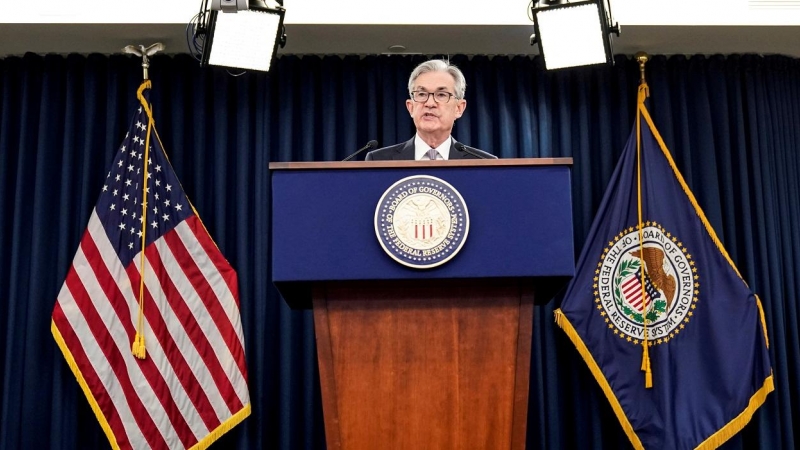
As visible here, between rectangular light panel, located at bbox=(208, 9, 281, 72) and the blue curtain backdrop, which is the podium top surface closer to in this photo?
rectangular light panel, located at bbox=(208, 9, 281, 72)

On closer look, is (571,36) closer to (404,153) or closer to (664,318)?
(404,153)

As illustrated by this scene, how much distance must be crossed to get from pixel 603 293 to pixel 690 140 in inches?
40.4

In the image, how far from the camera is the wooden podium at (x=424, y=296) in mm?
2270

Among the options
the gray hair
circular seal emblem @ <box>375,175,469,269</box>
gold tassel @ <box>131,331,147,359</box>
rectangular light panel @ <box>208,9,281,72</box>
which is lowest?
gold tassel @ <box>131,331,147,359</box>

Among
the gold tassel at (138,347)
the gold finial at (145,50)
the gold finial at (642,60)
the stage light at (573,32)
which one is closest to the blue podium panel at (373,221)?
the stage light at (573,32)

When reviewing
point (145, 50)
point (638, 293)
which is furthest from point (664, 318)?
point (145, 50)

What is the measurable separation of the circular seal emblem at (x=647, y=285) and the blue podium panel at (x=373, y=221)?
8.42 ft

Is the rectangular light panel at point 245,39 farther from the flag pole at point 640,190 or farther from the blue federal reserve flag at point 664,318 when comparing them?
the flag pole at point 640,190

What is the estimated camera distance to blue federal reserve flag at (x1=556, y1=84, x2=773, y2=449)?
4637mm

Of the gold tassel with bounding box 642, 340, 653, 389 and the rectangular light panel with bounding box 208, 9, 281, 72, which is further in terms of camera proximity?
the gold tassel with bounding box 642, 340, 653, 389

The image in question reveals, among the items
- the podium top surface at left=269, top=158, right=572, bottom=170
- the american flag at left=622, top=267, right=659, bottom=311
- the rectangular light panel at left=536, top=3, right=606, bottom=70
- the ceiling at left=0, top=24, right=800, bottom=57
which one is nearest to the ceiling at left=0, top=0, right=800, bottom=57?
the ceiling at left=0, top=24, right=800, bottom=57

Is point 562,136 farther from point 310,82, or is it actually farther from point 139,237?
point 139,237

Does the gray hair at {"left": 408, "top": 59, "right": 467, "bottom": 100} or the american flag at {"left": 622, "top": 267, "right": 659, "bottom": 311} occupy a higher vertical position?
the gray hair at {"left": 408, "top": 59, "right": 467, "bottom": 100}

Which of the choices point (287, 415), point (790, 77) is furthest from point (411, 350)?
point (790, 77)
